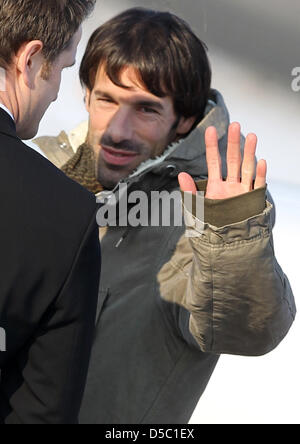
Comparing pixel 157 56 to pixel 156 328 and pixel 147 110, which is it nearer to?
pixel 147 110

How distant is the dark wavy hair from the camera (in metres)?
1.74

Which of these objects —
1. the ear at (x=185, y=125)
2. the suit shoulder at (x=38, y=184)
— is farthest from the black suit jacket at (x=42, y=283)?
the ear at (x=185, y=125)

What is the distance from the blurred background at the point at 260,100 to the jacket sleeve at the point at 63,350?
6.34ft

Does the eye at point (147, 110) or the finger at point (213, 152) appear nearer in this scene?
the finger at point (213, 152)

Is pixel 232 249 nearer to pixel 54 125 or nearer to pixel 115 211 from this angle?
pixel 115 211

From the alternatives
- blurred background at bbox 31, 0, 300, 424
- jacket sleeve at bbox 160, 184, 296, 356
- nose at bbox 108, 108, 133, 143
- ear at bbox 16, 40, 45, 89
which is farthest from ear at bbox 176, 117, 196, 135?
blurred background at bbox 31, 0, 300, 424

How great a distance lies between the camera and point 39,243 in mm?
949

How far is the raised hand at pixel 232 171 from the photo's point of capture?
1138mm

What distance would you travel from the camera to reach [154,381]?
1.50 m

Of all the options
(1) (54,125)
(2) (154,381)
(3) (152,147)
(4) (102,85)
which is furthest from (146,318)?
(1) (54,125)

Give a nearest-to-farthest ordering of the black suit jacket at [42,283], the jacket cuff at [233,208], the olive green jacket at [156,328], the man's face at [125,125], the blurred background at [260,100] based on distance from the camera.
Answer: the black suit jacket at [42,283]
the jacket cuff at [233,208]
the olive green jacket at [156,328]
the man's face at [125,125]
the blurred background at [260,100]

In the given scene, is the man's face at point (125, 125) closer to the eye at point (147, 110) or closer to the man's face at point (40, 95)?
the eye at point (147, 110)

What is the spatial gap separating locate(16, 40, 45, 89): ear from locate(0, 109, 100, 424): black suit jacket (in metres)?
0.06

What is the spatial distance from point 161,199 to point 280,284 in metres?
0.42
